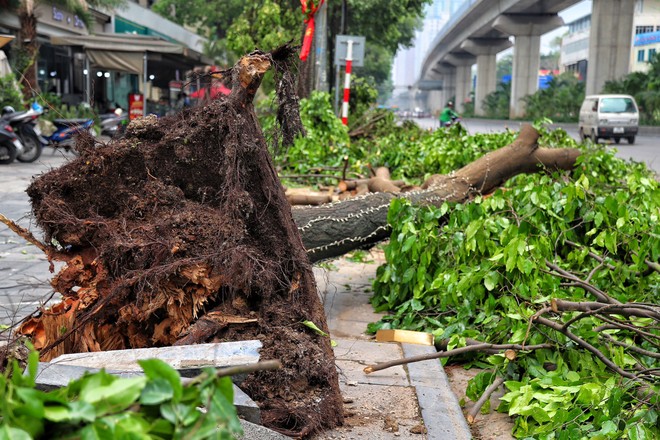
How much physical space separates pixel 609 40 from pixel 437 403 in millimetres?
42939

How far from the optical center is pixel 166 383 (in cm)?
156

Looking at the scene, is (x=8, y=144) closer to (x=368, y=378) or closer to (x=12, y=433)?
(x=368, y=378)

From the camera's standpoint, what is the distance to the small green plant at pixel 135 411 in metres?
1.51

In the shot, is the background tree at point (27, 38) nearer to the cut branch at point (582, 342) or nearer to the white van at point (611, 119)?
the white van at point (611, 119)

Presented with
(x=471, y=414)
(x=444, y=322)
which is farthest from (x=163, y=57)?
(x=471, y=414)

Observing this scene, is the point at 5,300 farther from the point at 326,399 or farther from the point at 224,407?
the point at 224,407

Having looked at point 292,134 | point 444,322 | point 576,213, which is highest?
point 292,134

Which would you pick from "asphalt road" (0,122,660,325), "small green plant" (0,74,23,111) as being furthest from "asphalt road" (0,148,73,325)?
"small green plant" (0,74,23,111)

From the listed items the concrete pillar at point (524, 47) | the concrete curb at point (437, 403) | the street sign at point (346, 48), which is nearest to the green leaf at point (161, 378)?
the concrete curb at point (437, 403)

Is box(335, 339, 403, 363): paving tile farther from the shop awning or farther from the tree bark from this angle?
the tree bark

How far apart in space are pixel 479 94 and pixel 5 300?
7000 cm

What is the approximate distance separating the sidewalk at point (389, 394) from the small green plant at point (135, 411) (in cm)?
183

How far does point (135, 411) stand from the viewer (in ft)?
5.12

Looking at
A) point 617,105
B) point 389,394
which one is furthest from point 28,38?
point 389,394
